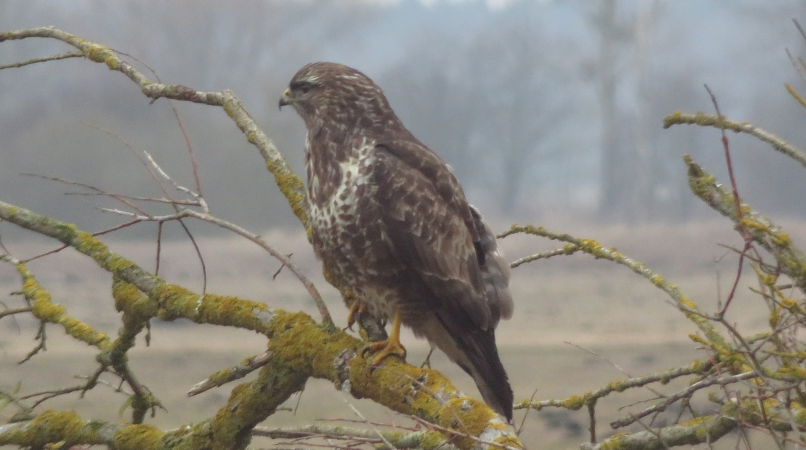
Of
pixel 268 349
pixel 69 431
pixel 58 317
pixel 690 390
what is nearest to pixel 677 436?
pixel 690 390

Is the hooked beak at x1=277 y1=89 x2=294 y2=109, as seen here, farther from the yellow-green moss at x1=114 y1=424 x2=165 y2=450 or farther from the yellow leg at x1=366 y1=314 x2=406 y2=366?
the yellow-green moss at x1=114 y1=424 x2=165 y2=450

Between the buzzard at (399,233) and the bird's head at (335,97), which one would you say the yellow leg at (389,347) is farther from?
the bird's head at (335,97)

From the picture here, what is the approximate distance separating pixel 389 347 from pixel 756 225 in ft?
2.51

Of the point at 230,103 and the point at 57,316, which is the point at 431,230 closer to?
the point at 230,103

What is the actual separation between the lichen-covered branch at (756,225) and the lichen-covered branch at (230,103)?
0.93m

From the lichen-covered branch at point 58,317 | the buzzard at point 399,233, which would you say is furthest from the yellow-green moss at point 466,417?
the lichen-covered branch at point 58,317

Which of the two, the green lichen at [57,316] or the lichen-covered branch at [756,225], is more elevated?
the lichen-covered branch at [756,225]

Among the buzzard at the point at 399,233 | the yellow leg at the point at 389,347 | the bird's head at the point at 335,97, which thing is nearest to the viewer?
the yellow leg at the point at 389,347

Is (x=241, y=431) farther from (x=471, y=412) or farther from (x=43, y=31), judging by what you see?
(x=43, y=31)

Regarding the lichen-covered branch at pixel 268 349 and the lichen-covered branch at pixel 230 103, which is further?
the lichen-covered branch at pixel 230 103

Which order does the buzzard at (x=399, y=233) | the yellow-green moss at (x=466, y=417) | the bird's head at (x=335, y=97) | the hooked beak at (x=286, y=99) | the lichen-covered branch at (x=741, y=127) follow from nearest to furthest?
the yellow-green moss at (x=466, y=417) < the lichen-covered branch at (x=741, y=127) < the buzzard at (x=399, y=233) < the bird's head at (x=335, y=97) < the hooked beak at (x=286, y=99)

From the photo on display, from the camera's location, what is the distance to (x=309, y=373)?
5.31ft

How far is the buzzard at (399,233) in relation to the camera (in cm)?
180

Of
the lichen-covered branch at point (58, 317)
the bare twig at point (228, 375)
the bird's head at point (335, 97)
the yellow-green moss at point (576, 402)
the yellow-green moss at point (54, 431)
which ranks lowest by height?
the yellow-green moss at point (54, 431)
